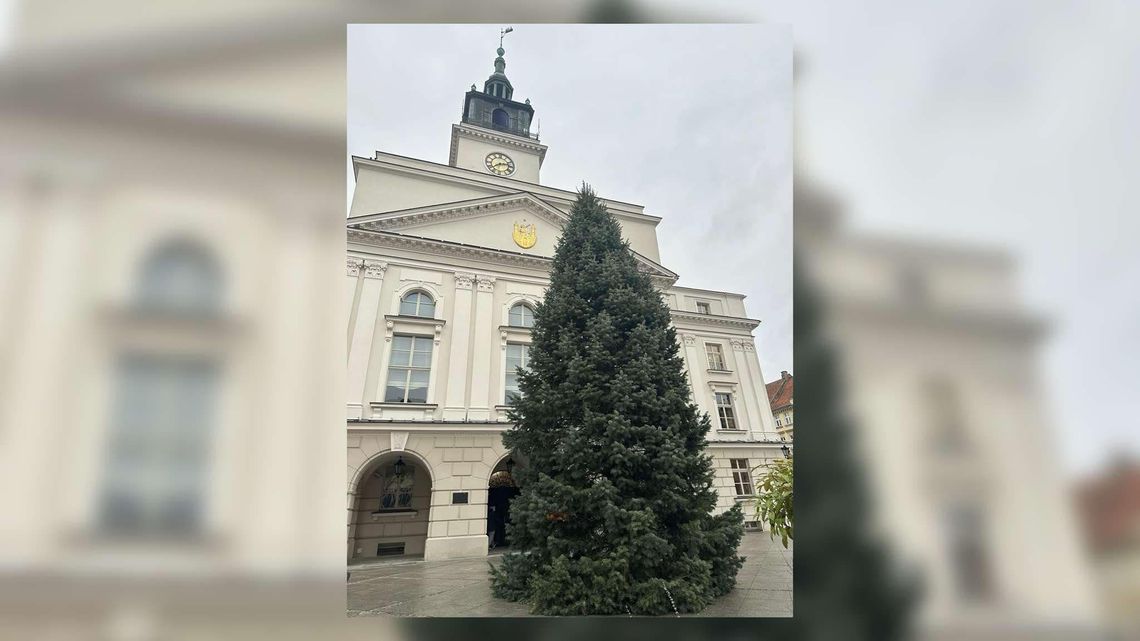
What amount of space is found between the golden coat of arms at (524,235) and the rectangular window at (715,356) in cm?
163

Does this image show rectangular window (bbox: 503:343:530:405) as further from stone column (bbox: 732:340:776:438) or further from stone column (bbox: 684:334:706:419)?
stone column (bbox: 732:340:776:438)

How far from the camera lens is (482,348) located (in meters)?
4.27

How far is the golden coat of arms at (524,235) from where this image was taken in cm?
409
